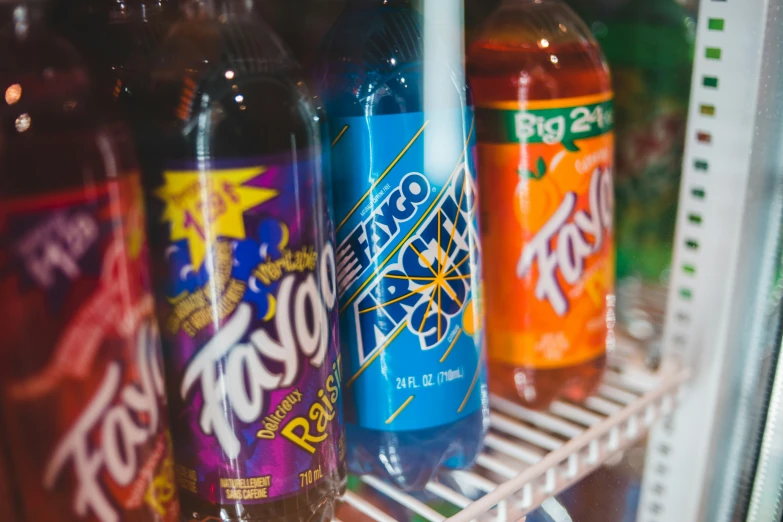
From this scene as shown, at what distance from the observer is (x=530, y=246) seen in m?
0.77

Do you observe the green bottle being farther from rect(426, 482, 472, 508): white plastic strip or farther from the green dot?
rect(426, 482, 472, 508): white plastic strip

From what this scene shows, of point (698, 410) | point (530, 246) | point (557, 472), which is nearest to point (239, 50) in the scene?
point (530, 246)

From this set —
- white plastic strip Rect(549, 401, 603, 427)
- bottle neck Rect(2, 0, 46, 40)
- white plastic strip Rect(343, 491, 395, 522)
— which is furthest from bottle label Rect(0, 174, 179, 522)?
white plastic strip Rect(549, 401, 603, 427)

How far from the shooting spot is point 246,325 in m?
0.53

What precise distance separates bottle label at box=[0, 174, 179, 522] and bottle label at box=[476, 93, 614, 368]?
40 centimetres

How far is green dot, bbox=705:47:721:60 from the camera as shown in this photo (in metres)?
0.80

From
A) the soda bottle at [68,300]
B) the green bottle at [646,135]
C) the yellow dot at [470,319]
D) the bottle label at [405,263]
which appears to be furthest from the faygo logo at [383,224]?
the green bottle at [646,135]

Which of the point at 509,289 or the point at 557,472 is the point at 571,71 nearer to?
the point at 509,289

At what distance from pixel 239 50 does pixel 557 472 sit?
500 mm

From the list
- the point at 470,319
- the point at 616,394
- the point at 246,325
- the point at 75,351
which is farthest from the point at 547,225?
the point at 75,351

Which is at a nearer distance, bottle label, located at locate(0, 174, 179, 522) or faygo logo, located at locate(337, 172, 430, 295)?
bottle label, located at locate(0, 174, 179, 522)

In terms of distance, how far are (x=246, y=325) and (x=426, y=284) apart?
18 cm

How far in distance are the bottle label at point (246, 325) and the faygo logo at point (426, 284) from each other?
75mm

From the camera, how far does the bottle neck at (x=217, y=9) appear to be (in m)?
0.58
